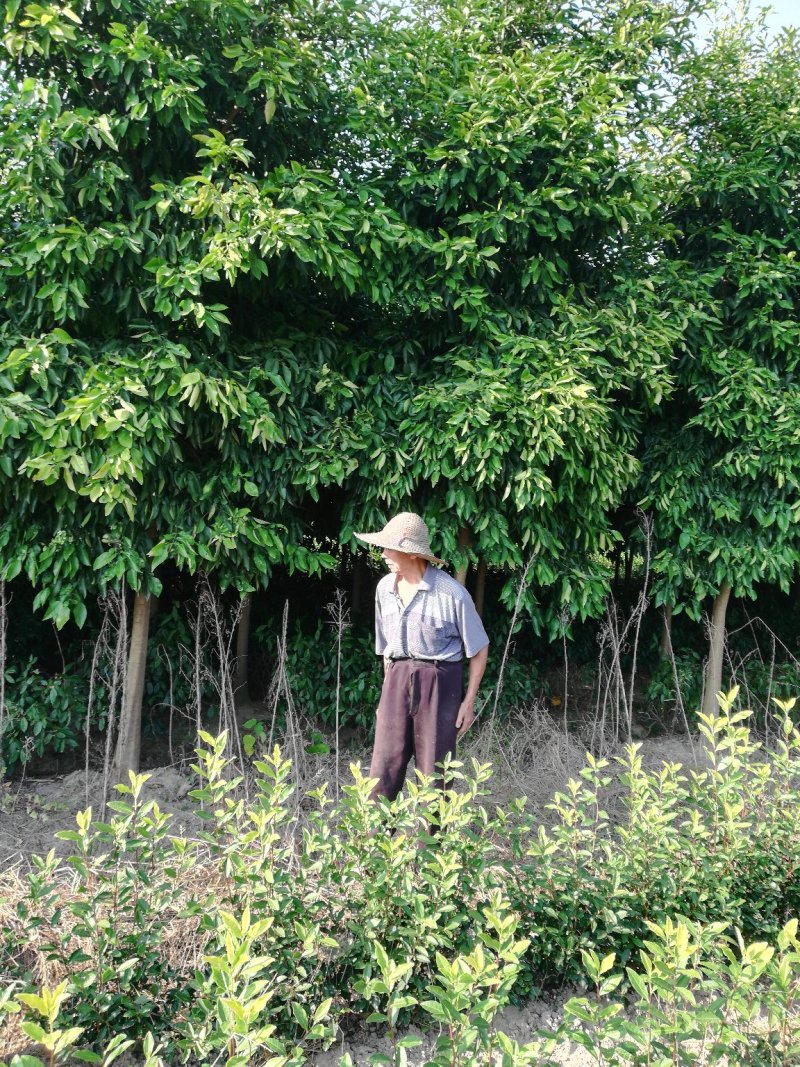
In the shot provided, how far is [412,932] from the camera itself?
2.25 meters

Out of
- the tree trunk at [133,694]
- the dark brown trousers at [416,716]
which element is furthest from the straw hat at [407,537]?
the tree trunk at [133,694]

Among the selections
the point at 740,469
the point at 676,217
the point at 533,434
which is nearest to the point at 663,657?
the point at 740,469

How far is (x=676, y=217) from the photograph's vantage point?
5.70 meters

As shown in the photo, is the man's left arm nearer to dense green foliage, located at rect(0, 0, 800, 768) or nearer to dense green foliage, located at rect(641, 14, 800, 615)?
dense green foliage, located at rect(0, 0, 800, 768)

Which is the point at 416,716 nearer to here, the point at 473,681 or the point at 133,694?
the point at 473,681

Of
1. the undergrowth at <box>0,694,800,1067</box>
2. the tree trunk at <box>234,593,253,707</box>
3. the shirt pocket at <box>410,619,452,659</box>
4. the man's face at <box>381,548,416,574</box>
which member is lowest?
the undergrowth at <box>0,694,800,1067</box>

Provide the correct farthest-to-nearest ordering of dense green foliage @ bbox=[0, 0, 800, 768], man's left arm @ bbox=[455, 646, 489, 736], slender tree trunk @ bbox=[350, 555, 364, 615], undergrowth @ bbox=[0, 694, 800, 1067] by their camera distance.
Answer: slender tree trunk @ bbox=[350, 555, 364, 615]
dense green foliage @ bbox=[0, 0, 800, 768]
man's left arm @ bbox=[455, 646, 489, 736]
undergrowth @ bbox=[0, 694, 800, 1067]

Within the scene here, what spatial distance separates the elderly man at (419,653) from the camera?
3.10 m

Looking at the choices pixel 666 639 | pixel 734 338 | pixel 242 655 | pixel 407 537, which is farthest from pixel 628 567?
pixel 407 537

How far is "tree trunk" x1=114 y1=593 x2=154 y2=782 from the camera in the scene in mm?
4305

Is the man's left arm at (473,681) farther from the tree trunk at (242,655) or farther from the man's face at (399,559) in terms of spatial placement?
the tree trunk at (242,655)

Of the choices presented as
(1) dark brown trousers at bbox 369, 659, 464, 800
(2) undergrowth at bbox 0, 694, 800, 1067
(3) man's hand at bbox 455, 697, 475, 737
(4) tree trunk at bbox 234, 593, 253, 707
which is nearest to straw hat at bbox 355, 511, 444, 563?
(1) dark brown trousers at bbox 369, 659, 464, 800

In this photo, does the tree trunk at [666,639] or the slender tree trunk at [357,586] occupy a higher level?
the slender tree trunk at [357,586]

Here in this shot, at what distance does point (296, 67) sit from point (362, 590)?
352cm
